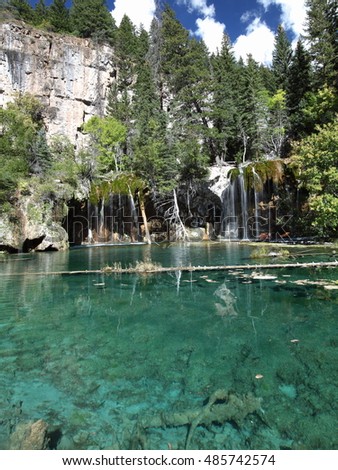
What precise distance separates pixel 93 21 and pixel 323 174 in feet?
173

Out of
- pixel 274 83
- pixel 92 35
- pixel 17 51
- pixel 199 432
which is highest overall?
pixel 92 35

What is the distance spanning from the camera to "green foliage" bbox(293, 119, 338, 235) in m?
20.4

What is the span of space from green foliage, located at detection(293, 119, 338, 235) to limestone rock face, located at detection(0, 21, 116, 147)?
37.4 meters

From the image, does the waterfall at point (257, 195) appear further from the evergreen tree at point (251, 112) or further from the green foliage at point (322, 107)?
the evergreen tree at point (251, 112)

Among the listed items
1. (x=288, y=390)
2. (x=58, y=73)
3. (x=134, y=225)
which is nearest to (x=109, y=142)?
(x=134, y=225)

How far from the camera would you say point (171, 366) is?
4648 mm

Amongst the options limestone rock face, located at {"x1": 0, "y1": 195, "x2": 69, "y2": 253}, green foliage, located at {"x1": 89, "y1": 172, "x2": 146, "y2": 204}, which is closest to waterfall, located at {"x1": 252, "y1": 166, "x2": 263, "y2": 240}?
green foliage, located at {"x1": 89, "y1": 172, "x2": 146, "y2": 204}

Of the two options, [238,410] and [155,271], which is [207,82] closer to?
[155,271]

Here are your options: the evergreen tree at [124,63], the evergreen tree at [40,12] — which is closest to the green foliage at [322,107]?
the evergreen tree at [124,63]

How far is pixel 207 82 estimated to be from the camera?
3734 cm

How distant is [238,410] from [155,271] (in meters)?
9.71

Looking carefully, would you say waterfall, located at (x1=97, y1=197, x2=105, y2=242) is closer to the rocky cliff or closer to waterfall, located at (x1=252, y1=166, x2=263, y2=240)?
waterfall, located at (x1=252, y1=166, x2=263, y2=240)

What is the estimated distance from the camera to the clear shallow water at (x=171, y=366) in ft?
10.5

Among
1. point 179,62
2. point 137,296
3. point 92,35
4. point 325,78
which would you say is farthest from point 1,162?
point 92,35
